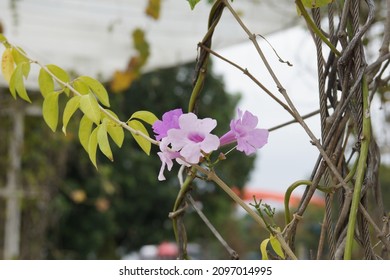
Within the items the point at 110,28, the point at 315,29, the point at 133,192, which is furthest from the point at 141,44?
the point at 133,192

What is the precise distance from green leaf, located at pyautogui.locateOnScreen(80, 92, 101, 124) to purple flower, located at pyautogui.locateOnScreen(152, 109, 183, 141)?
0.14ft

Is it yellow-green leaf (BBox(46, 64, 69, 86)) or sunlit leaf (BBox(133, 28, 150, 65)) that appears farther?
sunlit leaf (BBox(133, 28, 150, 65))

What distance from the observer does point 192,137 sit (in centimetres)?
53

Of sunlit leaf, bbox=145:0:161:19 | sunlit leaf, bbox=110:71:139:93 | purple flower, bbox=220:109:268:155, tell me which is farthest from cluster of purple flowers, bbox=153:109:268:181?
sunlit leaf, bbox=110:71:139:93

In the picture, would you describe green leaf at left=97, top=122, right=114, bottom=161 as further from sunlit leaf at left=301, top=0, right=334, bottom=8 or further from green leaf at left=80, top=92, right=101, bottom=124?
sunlit leaf at left=301, top=0, right=334, bottom=8

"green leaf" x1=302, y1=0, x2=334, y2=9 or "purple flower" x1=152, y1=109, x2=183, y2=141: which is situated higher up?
"green leaf" x1=302, y1=0, x2=334, y2=9

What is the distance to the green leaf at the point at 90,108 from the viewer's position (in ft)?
1.85

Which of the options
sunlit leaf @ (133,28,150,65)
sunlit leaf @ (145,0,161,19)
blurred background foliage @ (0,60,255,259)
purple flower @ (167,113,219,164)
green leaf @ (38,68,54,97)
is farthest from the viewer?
blurred background foliage @ (0,60,255,259)

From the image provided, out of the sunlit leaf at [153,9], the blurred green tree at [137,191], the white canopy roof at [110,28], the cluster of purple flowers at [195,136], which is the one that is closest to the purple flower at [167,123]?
the cluster of purple flowers at [195,136]

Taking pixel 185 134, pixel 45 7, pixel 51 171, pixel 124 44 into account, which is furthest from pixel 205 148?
pixel 51 171

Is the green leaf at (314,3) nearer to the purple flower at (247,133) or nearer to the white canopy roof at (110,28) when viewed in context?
the purple flower at (247,133)

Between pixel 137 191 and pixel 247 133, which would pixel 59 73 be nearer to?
pixel 247 133

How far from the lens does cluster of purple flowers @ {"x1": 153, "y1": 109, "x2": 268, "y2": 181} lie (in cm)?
53

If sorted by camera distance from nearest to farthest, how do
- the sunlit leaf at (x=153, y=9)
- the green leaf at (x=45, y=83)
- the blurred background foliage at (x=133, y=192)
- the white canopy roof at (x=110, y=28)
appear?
the green leaf at (x=45, y=83)
the sunlit leaf at (x=153, y=9)
the white canopy roof at (x=110, y=28)
the blurred background foliage at (x=133, y=192)
